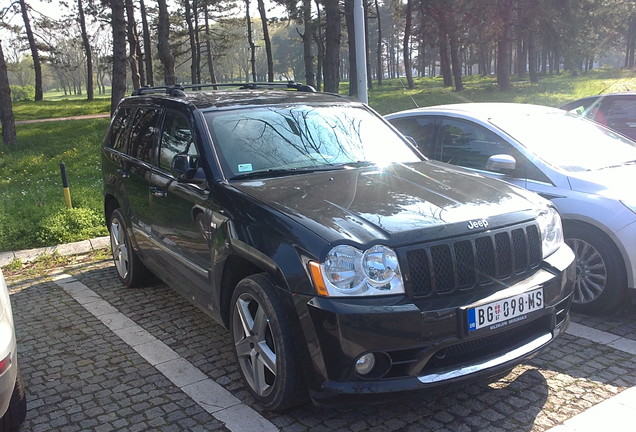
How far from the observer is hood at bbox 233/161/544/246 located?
324cm

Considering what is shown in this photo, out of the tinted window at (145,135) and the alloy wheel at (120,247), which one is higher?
the tinted window at (145,135)

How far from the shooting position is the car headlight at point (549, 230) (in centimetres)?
372

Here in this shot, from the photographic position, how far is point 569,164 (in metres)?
5.38

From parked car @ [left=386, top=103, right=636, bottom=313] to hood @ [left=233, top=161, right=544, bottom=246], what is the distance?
118 centimetres

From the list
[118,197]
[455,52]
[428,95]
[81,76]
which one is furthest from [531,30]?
[81,76]

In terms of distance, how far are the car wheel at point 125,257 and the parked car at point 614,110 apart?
6582mm

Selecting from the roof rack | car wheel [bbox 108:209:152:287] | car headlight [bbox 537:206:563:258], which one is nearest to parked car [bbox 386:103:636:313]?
car headlight [bbox 537:206:563:258]

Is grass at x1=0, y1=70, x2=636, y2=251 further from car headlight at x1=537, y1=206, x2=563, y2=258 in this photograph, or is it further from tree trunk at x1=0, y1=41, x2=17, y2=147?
car headlight at x1=537, y1=206, x2=563, y2=258

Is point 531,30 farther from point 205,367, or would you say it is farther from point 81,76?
point 81,76

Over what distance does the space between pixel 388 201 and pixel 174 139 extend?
208cm

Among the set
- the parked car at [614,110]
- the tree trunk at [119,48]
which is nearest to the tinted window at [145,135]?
the parked car at [614,110]

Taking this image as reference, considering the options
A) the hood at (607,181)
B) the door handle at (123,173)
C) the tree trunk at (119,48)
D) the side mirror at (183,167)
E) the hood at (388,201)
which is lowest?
the hood at (607,181)

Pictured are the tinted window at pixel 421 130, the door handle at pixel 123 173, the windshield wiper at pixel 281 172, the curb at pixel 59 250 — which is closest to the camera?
the windshield wiper at pixel 281 172

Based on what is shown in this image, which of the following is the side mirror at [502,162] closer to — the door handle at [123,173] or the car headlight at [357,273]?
the car headlight at [357,273]
